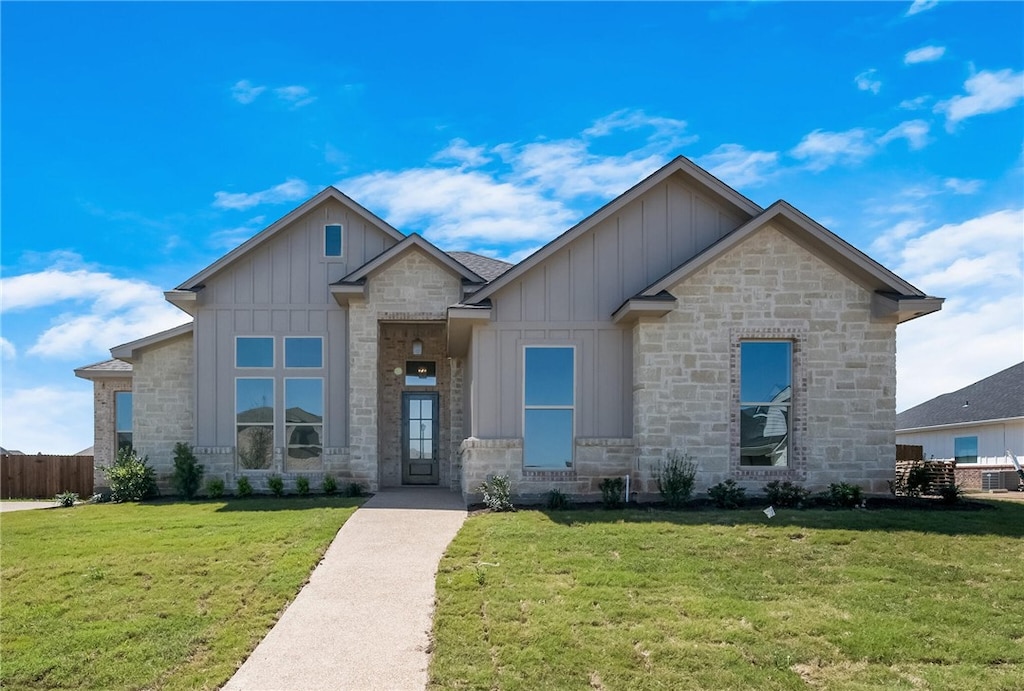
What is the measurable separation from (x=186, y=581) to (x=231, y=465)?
28.8 ft

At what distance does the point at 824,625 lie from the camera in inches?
271

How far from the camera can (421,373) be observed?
1833 centimetres

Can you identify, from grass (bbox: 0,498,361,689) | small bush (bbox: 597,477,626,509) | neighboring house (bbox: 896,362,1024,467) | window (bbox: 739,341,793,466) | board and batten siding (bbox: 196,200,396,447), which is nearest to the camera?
grass (bbox: 0,498,361,689)

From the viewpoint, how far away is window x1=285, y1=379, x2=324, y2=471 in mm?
16844

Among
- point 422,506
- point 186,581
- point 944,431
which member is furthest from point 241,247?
point 944,431

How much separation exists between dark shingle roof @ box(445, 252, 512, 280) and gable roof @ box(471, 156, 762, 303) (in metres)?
4.09

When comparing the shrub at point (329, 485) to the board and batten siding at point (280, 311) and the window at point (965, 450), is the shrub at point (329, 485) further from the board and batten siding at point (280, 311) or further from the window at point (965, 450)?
the window at point (965, 450)

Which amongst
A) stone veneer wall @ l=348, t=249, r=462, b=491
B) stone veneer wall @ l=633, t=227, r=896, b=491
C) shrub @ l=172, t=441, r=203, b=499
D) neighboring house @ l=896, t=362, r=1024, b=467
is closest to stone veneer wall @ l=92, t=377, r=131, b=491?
shrub @ l=172, t=441, r=203, b=499

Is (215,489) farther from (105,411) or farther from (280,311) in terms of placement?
(105,411)

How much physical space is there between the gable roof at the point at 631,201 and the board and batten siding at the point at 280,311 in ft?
16.5

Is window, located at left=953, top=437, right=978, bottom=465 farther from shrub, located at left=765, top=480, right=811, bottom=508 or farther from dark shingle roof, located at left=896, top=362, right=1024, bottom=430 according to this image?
shrub, located at left=765, top=480, right=811, bottom=508

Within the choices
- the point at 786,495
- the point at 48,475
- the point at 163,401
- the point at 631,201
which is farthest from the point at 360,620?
the point at 48,475

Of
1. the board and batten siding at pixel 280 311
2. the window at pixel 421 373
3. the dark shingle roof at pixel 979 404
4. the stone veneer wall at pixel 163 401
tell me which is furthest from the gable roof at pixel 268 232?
the dark shingle roof at pixel 979 404

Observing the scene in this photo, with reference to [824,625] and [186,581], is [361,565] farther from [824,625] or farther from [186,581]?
[824,625]
